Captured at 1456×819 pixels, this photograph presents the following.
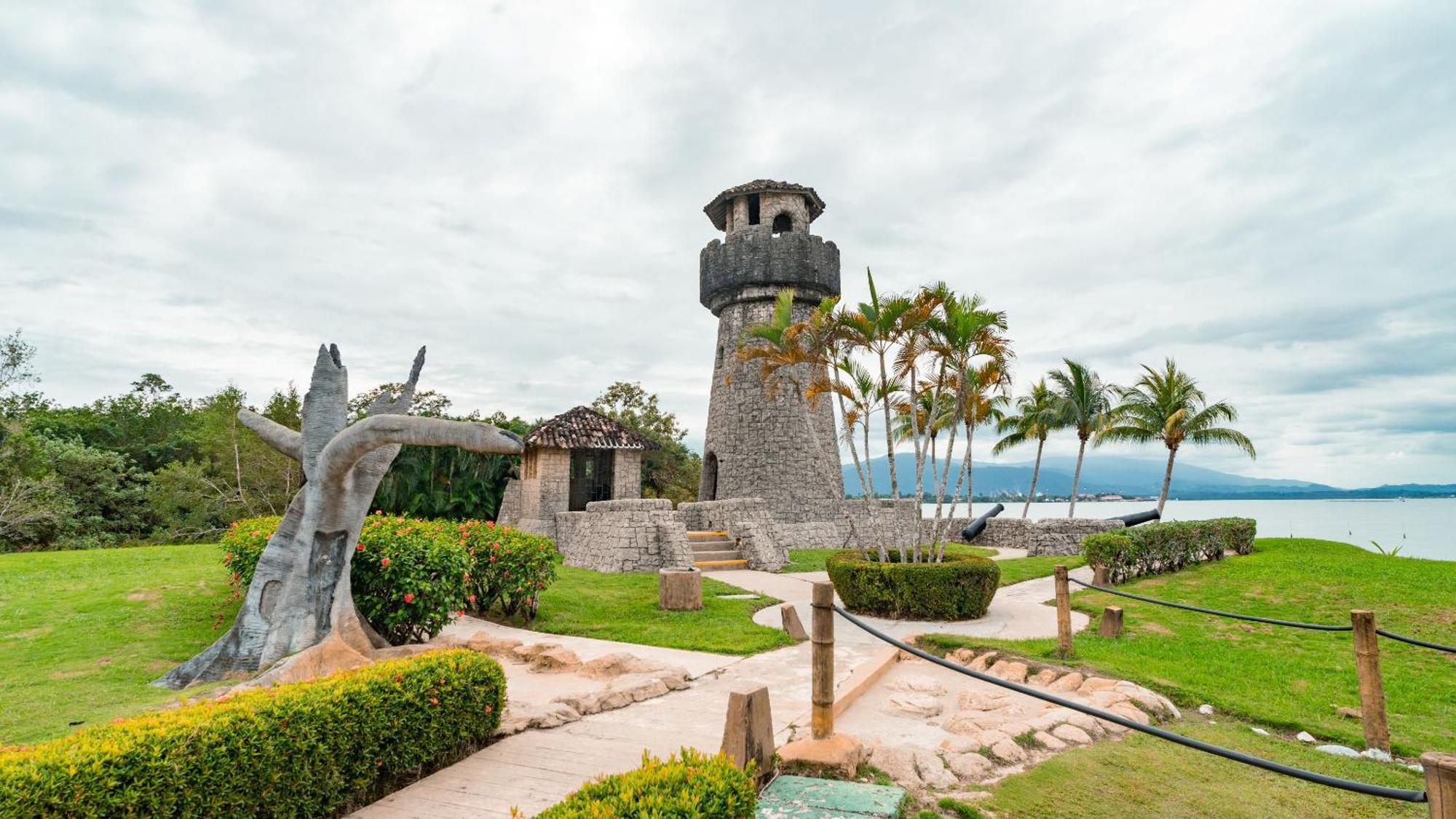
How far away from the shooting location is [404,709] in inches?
177

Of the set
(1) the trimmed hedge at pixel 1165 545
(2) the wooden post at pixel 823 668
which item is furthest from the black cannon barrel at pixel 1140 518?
(2) the wooden post at pixel 823 668

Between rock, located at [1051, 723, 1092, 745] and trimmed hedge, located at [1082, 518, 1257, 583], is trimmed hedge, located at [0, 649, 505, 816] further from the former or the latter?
trimmed hedge, located at [1082, 518, 1257, 583]

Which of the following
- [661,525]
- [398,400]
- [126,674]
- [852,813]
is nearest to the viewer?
[852,813]

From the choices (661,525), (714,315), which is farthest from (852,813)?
(714,315)

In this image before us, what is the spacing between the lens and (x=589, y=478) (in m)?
23.4

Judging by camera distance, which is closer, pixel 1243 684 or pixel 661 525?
pixel 1243 684

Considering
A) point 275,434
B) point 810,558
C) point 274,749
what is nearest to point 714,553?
point 810,558

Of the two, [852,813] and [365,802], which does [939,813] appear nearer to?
[852,813]

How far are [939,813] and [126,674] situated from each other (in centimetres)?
799

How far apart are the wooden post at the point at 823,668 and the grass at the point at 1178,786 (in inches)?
41.5

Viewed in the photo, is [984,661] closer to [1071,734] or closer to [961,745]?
[1071,734]

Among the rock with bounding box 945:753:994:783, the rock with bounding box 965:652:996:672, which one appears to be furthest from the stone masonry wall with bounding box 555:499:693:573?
the rock with bounding box 945:753:994:783

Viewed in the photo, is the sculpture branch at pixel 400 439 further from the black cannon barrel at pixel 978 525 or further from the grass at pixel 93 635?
the black cannon barrel at pixel 978 525

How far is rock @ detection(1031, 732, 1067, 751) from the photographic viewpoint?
210 inches
